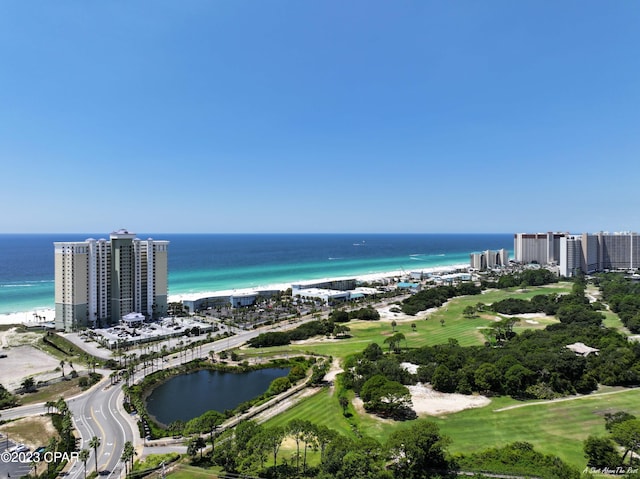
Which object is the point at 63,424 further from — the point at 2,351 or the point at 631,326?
the point at 631,326

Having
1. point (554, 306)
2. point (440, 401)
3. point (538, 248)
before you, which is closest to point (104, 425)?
point (440, 401)

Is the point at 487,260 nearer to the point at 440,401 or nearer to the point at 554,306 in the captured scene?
the point at 554,306

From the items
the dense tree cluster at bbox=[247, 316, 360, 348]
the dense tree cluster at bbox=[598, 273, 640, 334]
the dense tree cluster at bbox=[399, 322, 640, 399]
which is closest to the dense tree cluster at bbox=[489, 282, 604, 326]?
the dense tree cluster at bbox=[598, 273, 640, 334]

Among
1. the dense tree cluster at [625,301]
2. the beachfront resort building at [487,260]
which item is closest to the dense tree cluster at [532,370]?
the dense tree cluster at [625,301]

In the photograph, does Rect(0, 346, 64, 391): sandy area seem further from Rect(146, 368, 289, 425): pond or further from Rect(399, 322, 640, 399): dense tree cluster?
Rect(399, 322, 640, 399): dense tree cluster

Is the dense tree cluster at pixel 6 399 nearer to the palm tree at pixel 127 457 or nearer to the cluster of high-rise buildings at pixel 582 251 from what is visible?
the palm tree at pixel 127 457

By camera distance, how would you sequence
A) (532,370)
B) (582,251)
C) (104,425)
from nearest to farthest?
(104,425) < (532,370) < (582,251)
